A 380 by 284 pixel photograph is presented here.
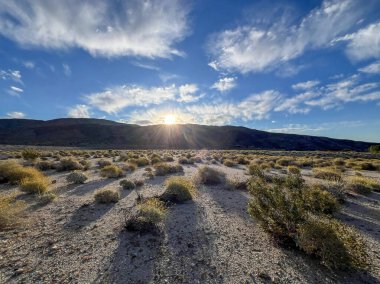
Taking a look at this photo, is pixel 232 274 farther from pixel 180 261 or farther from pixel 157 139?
pixel 157 139

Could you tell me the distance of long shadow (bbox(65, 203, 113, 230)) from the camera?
695cm

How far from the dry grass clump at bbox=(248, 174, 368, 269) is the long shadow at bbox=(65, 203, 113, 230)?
201 inches

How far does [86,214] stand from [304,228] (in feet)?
22.3

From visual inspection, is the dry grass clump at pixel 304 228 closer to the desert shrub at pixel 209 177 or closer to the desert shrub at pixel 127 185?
the desert shrub at pixel 209 177

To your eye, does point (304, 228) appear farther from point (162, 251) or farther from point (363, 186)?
point (363, 186)

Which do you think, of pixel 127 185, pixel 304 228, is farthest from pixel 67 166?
pixel 304 228

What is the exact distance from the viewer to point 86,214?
7.97 meters

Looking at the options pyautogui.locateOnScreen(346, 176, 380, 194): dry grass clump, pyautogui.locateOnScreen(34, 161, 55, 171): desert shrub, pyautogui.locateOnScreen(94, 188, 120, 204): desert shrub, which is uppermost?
pyautogui.locateOnScreen(346, 176, 380, 194): dry grass clump

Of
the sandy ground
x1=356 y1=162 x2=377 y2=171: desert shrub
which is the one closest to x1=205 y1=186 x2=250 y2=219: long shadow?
the sandy ground

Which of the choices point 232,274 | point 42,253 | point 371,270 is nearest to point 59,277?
point 42,253

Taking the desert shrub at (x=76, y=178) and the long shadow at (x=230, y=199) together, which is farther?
the desert shrub at (x=76, y=178)

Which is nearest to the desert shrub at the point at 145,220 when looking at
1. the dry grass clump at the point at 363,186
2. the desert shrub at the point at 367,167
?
the dry grass clump at the point at 363,186

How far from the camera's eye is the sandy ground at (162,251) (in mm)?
4449

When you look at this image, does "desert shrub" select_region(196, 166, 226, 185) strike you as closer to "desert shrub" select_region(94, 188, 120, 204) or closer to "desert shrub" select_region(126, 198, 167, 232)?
"desert shrub" select_region(94, 188, 120, 204)
